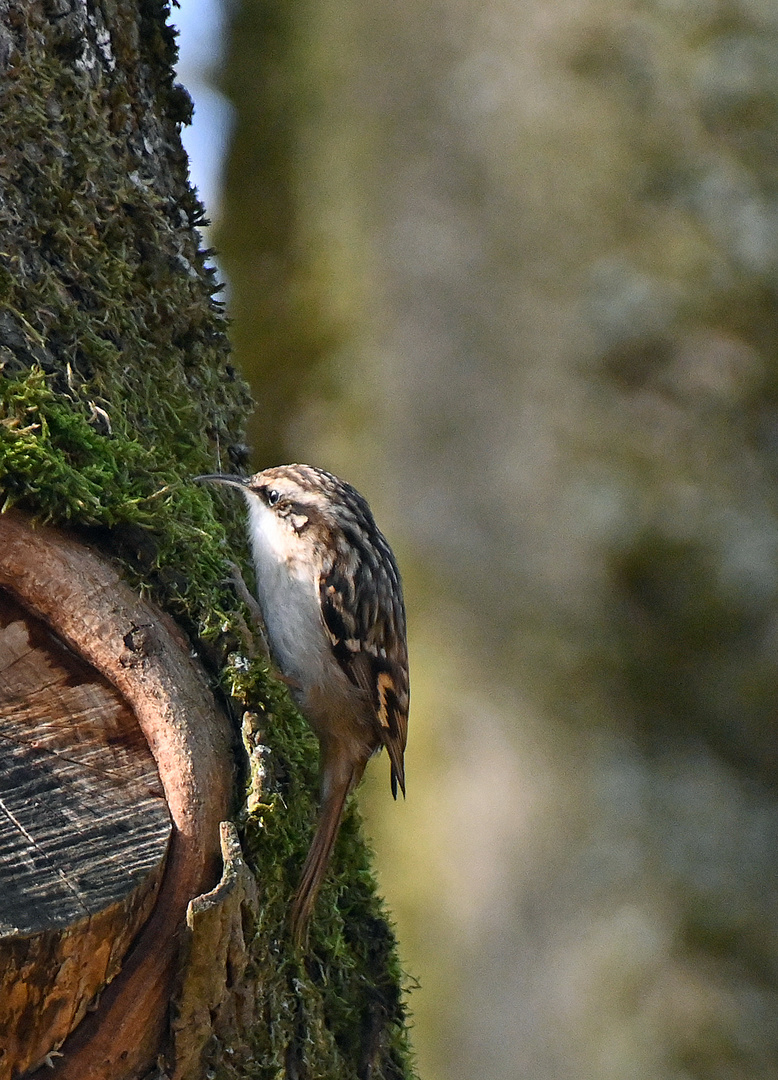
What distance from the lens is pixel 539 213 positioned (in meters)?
4.37

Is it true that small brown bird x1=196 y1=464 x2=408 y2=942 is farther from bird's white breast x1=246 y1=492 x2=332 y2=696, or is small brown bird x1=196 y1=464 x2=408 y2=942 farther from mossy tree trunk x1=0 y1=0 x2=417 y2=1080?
mossy tree trunk x1=0 y1=0 x2=417 y2=1080

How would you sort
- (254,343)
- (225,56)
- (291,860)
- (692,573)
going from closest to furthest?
(291,860), (692,573), (254,343), (225,56)

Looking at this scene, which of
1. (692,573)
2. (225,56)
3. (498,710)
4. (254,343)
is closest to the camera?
(692,573)

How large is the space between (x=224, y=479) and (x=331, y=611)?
0.45 metres

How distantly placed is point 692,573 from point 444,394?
1.09m

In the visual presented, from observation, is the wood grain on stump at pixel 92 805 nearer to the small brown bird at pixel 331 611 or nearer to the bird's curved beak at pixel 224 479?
the bird's curved beak at pixel 224 479

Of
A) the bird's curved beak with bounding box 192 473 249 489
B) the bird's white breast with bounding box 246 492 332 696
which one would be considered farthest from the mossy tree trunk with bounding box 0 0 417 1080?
the bird's white breast with bounding box 246 492 332 696

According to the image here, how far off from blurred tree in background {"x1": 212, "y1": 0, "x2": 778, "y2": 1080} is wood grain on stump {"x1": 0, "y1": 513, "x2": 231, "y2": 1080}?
8.34ft

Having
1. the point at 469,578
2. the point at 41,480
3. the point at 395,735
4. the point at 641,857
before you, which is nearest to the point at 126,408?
the point at 41,480

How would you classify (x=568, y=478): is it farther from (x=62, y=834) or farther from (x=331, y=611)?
(x=62, y=834)

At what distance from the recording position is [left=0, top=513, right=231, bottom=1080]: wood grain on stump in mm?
1457

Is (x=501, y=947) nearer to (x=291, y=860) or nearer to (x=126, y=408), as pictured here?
(x=291, y=860)

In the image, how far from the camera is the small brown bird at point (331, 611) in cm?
251

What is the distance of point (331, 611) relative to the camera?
102 inches
